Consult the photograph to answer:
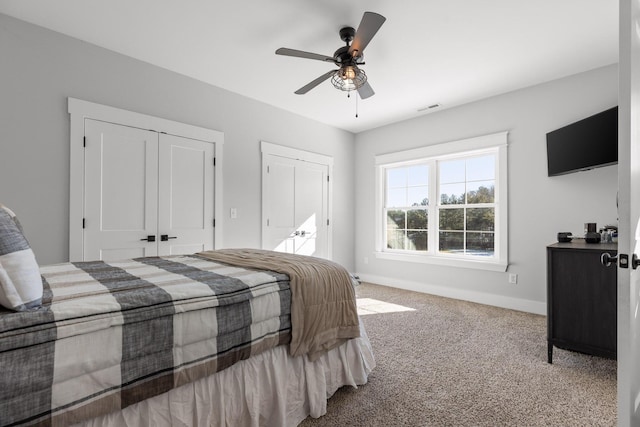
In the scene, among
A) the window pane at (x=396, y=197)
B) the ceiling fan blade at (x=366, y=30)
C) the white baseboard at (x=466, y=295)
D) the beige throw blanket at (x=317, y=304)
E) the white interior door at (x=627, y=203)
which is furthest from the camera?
the window pane at (x=396, y=197)

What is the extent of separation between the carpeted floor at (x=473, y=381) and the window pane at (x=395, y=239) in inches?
73.1

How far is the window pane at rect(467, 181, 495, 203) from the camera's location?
4.02m

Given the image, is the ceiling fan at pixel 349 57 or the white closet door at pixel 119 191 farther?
the white closet door at pixel 119 191

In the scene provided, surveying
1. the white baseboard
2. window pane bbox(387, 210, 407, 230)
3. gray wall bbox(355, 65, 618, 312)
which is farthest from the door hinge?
window pane bbox(387, 210, 407, 230)

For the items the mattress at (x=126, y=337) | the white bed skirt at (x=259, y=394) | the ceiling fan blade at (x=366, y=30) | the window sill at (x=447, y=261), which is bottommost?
the white bed skirt at (x=259, y=394)

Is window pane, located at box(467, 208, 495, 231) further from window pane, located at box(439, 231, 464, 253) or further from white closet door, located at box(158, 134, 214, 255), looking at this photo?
white closet door, located at box(158, 134, 214, 255)

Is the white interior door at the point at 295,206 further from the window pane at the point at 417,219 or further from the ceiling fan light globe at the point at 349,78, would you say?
the ceiling fan light globe at the point at 349,78

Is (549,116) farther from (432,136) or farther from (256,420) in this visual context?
(256,420)

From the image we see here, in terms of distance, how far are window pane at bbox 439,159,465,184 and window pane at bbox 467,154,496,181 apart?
0.10 metres

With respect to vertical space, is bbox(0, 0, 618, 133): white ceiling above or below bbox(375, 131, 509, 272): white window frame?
above

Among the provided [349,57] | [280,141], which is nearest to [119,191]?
[280,141]

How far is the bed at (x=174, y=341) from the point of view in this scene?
930 mm

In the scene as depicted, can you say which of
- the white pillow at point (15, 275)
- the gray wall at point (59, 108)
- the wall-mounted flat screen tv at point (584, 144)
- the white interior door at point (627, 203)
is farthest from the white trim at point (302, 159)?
the white interior door at point (627, 203)

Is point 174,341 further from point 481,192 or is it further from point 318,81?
point 481,192
